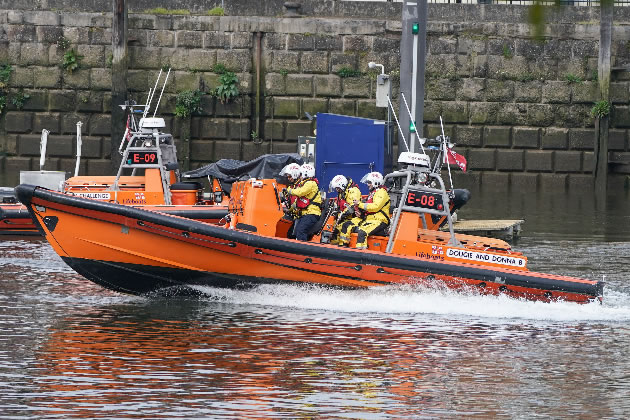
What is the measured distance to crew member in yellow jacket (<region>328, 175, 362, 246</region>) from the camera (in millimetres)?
13500

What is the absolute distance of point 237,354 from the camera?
10.7m

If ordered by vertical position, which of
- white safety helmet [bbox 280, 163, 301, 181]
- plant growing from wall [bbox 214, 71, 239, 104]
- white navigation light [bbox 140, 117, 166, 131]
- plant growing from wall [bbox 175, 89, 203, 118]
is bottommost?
white safety helmet [bbox 280, 163, 301, 181]

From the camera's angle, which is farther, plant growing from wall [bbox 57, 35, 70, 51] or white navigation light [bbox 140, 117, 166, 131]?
plant growing from wall [bbox 57, 35, 70, 51]

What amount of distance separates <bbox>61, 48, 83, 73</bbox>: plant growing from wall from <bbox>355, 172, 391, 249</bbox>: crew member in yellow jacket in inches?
548

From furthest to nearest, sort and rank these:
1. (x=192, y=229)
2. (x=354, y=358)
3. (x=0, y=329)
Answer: (x=192, y=229) → (x=0, y=329) → (x=354, y=358)

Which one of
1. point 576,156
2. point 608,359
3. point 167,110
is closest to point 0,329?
point 608,359

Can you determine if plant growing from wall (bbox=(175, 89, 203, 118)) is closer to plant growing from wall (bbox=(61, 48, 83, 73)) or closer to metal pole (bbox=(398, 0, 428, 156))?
plant growing from wall (bbox=(61, 48, 83, 73))

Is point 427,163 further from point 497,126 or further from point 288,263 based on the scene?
point 497,126

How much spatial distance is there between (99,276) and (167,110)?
43.8 feet

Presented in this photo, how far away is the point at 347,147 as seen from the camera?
55.7 feet

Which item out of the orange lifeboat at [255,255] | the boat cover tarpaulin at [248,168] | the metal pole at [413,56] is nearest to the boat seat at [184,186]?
the boat cover tarpaulin at [248,168]

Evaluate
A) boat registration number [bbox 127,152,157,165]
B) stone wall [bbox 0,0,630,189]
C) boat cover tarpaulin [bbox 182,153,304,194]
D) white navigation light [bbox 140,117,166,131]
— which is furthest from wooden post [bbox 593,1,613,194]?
boat registration number [bbox 127,152,157,165]

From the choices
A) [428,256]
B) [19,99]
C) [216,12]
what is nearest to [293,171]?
[428,256]

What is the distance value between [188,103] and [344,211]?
1310 centimetres
